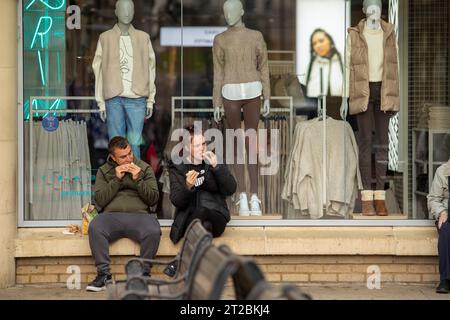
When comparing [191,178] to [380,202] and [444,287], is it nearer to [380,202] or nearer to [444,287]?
[380,202]

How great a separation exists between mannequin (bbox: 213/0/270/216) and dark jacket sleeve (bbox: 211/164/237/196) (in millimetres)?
832

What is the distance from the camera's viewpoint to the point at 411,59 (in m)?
10.6

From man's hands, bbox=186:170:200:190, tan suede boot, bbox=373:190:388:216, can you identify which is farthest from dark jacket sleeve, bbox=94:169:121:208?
tan suede boot, bbox=373:190:388:216

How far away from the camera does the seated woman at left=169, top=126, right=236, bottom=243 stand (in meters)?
9.69

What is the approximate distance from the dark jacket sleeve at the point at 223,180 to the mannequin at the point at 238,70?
83cm

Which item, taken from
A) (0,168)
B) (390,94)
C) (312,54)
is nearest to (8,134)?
(0,168)

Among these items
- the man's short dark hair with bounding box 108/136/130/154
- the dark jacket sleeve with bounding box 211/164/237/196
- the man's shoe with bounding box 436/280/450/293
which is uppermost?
the man's short dark hair with bounding box 108/136/130/154

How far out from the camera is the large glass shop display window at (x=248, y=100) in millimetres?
10531

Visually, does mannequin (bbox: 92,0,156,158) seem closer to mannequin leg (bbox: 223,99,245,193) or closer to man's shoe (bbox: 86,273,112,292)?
mannequin leg (bbox: 223,99,245,193)

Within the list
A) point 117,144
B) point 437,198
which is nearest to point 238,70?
point 117,144

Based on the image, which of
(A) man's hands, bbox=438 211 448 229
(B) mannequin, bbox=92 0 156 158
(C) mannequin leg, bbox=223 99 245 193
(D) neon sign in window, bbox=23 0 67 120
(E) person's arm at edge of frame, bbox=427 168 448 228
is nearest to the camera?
(A) man's hands, bbox=438 211 448 229

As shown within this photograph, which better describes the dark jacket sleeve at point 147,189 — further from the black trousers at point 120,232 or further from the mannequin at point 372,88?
the mannequin at point 372,88

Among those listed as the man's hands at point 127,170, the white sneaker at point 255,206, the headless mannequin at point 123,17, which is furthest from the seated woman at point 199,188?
the headless mannequin at point 123,17

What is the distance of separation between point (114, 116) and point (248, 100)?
129cm
